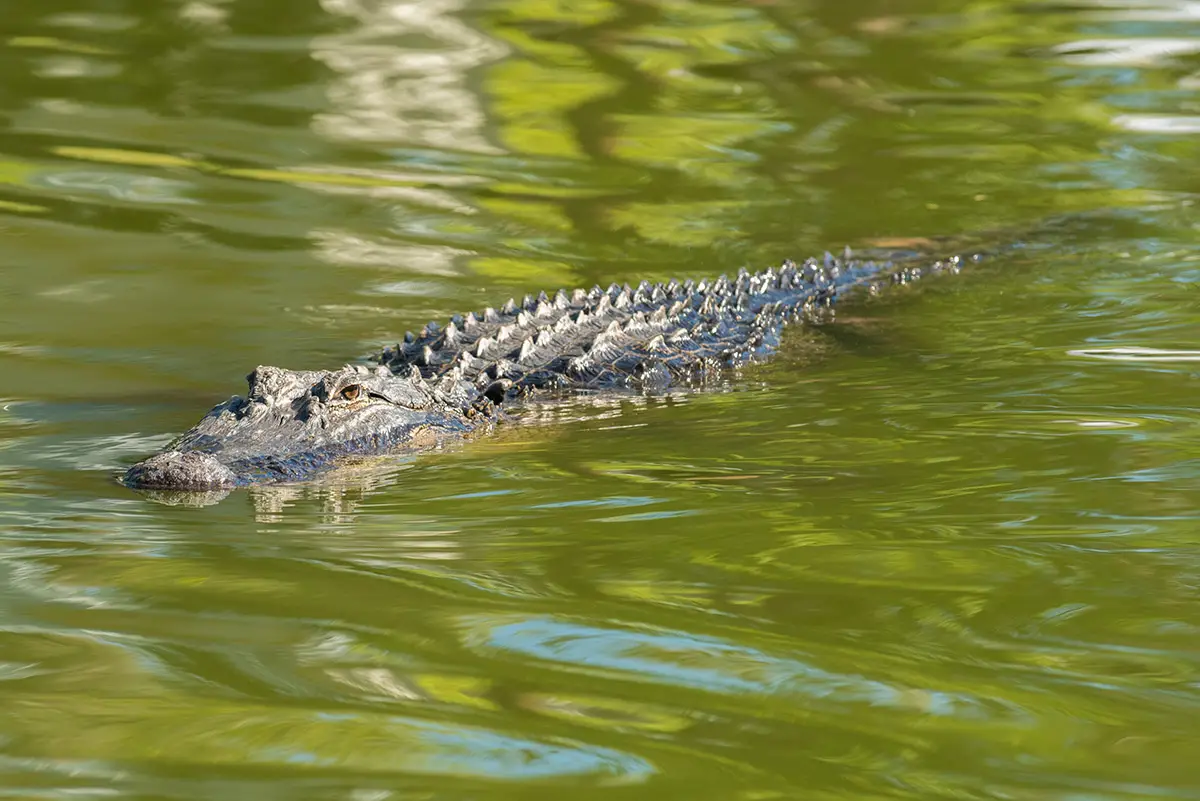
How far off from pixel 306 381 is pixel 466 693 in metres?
3.13

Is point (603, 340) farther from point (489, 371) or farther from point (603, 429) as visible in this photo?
point (603, 429)

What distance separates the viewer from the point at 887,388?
6.79m

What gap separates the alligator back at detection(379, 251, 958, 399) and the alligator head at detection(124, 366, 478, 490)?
1.31 ft

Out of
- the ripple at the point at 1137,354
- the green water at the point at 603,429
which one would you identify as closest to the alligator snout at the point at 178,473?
the green water at the point at 603,429

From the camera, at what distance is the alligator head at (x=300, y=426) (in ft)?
17.1

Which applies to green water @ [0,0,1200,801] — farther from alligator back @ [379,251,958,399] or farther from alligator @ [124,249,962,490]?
alligator back @ [379,251,958,399]

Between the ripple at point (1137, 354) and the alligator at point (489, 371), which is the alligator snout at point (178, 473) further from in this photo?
the ripple at point (1137, 354)

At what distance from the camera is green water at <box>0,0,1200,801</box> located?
302cm

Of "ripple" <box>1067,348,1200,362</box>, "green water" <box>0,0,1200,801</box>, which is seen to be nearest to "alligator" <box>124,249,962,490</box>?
"green water" <box>0,0,1200,801</box>

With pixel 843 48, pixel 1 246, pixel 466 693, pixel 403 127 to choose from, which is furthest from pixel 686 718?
pixel 843 48

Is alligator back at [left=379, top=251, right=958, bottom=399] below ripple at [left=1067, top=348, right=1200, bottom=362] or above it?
above

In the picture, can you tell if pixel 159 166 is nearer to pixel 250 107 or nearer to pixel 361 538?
pixel 250 107

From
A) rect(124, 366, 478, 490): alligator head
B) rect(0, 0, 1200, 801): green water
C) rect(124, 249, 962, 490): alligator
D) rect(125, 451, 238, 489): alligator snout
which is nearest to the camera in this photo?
rect(0, 0, 1200, 801): green water

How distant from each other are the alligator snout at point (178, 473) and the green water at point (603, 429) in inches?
4.4
